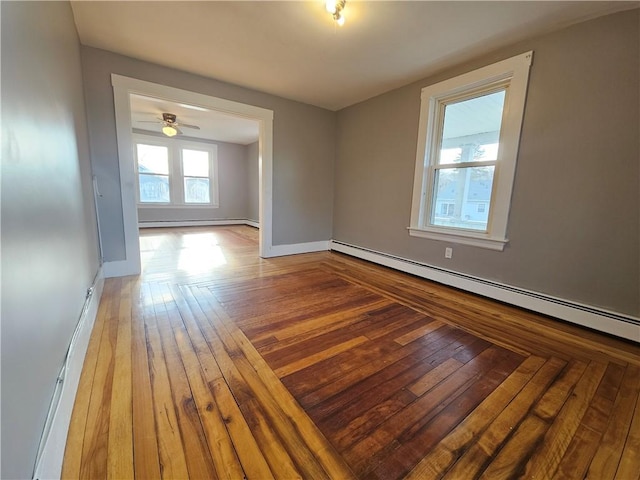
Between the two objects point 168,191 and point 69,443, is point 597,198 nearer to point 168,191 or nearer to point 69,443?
point 69,443

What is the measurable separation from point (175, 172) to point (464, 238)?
706 cm

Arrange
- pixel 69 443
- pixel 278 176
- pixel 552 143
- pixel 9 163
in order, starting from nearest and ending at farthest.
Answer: pixel 9 163 < pixel 69 443 < pixel 552 143 < pixel 278 176

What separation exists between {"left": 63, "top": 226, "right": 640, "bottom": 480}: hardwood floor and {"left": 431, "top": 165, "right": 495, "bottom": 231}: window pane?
0.92 m

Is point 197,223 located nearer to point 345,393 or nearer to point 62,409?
point 62,409

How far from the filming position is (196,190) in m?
7.27

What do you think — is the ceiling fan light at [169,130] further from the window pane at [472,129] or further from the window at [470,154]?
the window pane at [472,129]

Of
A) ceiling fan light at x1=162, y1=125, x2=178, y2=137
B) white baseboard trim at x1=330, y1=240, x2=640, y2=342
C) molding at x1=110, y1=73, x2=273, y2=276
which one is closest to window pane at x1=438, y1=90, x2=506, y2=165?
white baseboard trim at x1=330, y1=240, x2=640, y2=342

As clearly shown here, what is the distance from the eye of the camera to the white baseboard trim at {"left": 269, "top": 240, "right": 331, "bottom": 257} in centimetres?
411

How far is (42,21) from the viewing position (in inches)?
49.7

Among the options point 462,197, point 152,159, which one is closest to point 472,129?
point 462,197

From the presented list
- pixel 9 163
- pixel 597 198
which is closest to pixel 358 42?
pixel 597 198

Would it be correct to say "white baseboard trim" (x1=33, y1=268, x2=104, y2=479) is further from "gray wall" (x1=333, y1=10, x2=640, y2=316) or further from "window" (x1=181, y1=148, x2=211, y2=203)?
"window" (x1=181, y1=148, x2=211, y2=203)

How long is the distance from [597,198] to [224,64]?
3.70 m

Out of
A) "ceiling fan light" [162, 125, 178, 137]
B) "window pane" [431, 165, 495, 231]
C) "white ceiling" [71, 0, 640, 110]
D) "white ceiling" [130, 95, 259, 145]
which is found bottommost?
"window pane" [431, 165, 495, 231]
